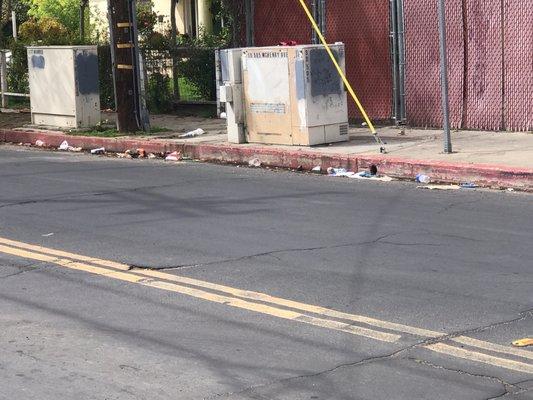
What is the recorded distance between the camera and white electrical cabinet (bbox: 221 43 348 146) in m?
16.0

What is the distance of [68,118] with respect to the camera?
20.2m

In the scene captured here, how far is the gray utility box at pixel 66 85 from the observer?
19.7 metres

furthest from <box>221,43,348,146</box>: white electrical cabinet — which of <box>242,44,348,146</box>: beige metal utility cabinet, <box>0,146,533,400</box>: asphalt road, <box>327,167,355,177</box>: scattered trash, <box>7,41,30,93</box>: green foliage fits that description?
<box>7,41,30,93</box>: green foliage

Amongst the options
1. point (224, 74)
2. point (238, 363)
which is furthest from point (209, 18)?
point (238, 363)

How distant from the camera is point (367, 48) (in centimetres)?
1869

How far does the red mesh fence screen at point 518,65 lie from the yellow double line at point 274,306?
8983 millimetres

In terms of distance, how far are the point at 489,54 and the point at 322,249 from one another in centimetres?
841

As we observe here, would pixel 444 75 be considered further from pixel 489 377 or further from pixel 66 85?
pixel 489 377

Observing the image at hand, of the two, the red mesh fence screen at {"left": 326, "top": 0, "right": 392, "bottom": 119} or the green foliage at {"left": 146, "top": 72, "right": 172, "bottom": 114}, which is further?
→ the green foliage at {"left": 146, "top": 72, "right": 172, "bottom": 114}

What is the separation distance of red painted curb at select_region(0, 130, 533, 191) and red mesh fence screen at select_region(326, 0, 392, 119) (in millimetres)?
2957

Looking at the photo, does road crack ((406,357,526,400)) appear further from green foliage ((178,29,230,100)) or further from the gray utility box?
green foliage ((178,29,230,100))

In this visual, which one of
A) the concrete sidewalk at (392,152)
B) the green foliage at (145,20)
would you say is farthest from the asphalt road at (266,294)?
the green foliage at (145,20)

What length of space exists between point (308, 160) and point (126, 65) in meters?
4.93

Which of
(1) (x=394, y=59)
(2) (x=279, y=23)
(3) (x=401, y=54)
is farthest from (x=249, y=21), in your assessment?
(3) (x=401, y=54)
